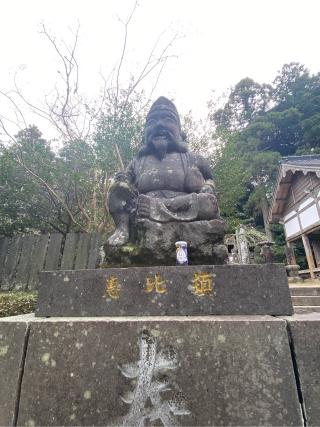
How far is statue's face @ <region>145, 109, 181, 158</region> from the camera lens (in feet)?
10.7

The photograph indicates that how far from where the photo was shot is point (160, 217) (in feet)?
8.81

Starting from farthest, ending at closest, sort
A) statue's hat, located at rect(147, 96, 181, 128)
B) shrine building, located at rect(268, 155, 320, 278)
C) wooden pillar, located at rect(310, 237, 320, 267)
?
wooden pillar, located at rect(310, 237, 320, 267) → shrine building, located at rect(268, 155, 320, 278) → statue's hat, located at rect(147, 96, 181, 128)

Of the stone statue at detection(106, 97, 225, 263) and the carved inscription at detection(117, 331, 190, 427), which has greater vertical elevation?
the stone statue at detection(106, 97, 225, 263)

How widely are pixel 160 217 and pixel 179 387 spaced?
59.4 inches

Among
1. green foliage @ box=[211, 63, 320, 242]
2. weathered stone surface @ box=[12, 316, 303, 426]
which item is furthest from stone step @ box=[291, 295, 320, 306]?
green foliage @ box=[211, 63, 320, 242]

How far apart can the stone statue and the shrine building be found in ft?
33.2

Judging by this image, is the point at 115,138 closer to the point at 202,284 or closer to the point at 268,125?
the point at 202,284

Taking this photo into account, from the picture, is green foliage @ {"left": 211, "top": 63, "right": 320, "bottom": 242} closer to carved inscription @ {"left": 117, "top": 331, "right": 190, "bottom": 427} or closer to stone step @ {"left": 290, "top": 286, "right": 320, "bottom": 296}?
stone step @ {"left": 290, "top": 286, "right": 320, "bottom": 296}

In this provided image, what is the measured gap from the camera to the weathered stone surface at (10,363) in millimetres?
1694

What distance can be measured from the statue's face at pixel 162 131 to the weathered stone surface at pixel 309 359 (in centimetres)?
236

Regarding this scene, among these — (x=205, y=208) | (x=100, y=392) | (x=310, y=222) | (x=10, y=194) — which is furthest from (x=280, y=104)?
(x=100, y=392)

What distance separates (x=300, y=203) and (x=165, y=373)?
14.3 m

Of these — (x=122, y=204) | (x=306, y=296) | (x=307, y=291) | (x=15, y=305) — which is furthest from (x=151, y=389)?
(x=307, y=291)

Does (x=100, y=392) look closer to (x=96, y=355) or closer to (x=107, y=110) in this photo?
(x=96, y=355)
